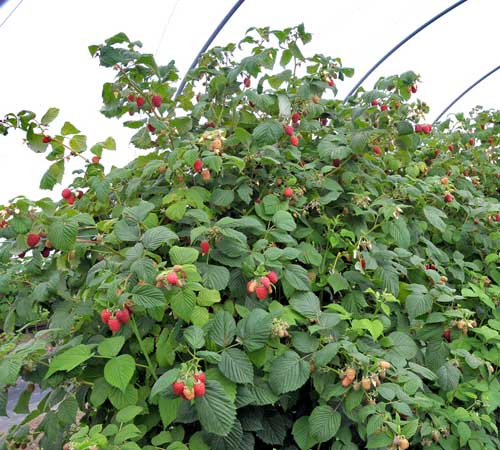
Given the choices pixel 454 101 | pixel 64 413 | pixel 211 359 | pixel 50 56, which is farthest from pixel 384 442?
pixel 454 101

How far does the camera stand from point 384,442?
123 centimetres

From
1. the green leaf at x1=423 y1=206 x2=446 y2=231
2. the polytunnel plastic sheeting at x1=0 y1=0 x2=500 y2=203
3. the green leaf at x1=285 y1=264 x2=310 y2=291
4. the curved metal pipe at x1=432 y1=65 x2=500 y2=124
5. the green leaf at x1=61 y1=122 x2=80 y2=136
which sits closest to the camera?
the green leaf at x1=285 y1=264 x2=310 y2=291

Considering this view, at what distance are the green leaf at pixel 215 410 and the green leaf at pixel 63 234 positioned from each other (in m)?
0.49

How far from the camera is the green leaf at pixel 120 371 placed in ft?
3.73

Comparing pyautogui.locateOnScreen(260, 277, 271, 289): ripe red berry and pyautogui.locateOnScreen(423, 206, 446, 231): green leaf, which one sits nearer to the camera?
pyautogui.locateOnScreen(260, 277, 271, 289): ripe red berry

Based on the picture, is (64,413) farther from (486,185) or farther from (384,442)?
(486,185)

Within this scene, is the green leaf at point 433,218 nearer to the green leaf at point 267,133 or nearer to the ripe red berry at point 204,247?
the green leaf at point 267,133

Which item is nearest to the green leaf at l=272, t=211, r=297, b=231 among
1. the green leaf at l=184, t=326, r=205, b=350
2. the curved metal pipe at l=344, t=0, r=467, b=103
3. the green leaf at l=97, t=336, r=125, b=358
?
the green leaf at l=184, t=326, r=205, b=350

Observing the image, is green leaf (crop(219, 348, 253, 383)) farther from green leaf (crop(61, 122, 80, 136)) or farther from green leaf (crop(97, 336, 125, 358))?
green leaf (crop(61, 122, 80, 136))

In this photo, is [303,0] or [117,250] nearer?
[117,250]

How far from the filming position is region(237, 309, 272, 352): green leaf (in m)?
1.18

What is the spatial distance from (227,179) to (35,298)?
70 cm

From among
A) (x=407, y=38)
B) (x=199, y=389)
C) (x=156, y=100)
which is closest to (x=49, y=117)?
(x=156, y=100)

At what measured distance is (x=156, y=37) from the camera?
17.4ft
